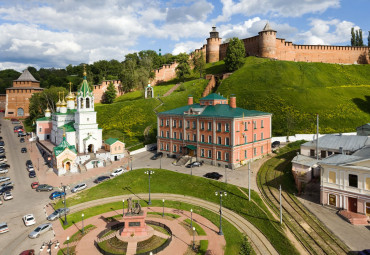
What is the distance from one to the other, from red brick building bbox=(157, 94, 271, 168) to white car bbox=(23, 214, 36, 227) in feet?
94.8

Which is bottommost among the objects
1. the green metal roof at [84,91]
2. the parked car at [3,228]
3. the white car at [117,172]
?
the parked car at [3,228]

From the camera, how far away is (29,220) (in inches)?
1196

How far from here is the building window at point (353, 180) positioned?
1213 inches

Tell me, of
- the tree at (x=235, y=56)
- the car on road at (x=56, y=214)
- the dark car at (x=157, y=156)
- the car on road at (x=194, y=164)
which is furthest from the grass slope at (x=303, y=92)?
the car on road at (x=56, y=214)

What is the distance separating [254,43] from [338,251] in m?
91.4

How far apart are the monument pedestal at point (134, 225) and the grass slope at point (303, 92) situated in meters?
43.7

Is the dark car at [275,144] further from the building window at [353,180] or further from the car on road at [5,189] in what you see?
the car on road at [5,189]

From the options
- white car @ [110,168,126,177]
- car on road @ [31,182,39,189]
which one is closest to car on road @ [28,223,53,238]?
car on road @ [31,182,39,189]

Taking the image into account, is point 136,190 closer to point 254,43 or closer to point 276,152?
point 276,152

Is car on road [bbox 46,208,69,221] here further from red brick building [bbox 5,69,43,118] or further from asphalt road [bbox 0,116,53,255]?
red brick building [bbox 5,69,43,118]

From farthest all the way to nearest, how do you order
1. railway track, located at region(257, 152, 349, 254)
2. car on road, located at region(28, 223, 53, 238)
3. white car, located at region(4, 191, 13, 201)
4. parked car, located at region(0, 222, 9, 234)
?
1. white car, located at region(4, 191, 13, 201)
2. parked car, located at region(0, 222, 9, 234)
3. car on road, located at region(28, 223, 53, 238)
4. railway track, located at region(257, 152, 349, 254)

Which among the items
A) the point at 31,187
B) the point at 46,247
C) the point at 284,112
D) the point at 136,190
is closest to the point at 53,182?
the point at 31,187

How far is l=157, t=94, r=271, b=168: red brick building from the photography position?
4734 cm

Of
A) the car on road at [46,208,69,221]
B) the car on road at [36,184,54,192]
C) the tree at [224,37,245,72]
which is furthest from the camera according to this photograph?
the tree at [224,37,245,72]
